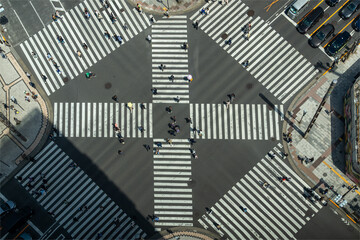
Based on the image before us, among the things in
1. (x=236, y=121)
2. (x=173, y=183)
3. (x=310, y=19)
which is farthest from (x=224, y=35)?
(x=173, y=183)

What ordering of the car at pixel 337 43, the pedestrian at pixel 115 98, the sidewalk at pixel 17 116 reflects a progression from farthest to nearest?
1. the car at pixel 337 43
2. the pedestrian at pixel 115 98
3. the sidewalk at pixel 17 116

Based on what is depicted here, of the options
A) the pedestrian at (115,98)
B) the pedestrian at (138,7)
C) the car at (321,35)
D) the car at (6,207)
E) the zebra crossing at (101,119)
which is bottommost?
the car at (6,207)

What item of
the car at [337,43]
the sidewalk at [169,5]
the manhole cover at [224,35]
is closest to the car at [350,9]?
the car at [337,43]

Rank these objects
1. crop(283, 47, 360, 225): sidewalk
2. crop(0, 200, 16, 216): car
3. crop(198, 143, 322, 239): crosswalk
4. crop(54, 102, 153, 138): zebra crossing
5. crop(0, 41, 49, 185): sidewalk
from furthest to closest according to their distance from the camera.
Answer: crop(54, 102, 153, 138): zebra crossing < crop(0, 41, 49, 185): sidewalk < crop(283, 47, 360, 225): sidewalk < crop(0, 200, 16, 216): car < crop(198, 143, 322, 239): crosswalk

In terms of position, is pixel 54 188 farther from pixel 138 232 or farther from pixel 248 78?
pixel 248 78

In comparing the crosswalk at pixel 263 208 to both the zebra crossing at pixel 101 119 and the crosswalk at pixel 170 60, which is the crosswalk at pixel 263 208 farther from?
the crosswalk at pixel 170 60

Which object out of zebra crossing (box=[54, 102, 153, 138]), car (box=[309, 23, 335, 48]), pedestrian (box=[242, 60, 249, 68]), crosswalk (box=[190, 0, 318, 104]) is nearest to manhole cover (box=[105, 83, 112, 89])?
zebra crossing (box=[54, 102, 153, 138])

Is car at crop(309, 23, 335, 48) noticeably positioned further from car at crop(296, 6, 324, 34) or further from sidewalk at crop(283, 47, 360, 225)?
sidewalk at crop(283, 47, 360, 225)

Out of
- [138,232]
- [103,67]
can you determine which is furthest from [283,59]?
[138,232]
